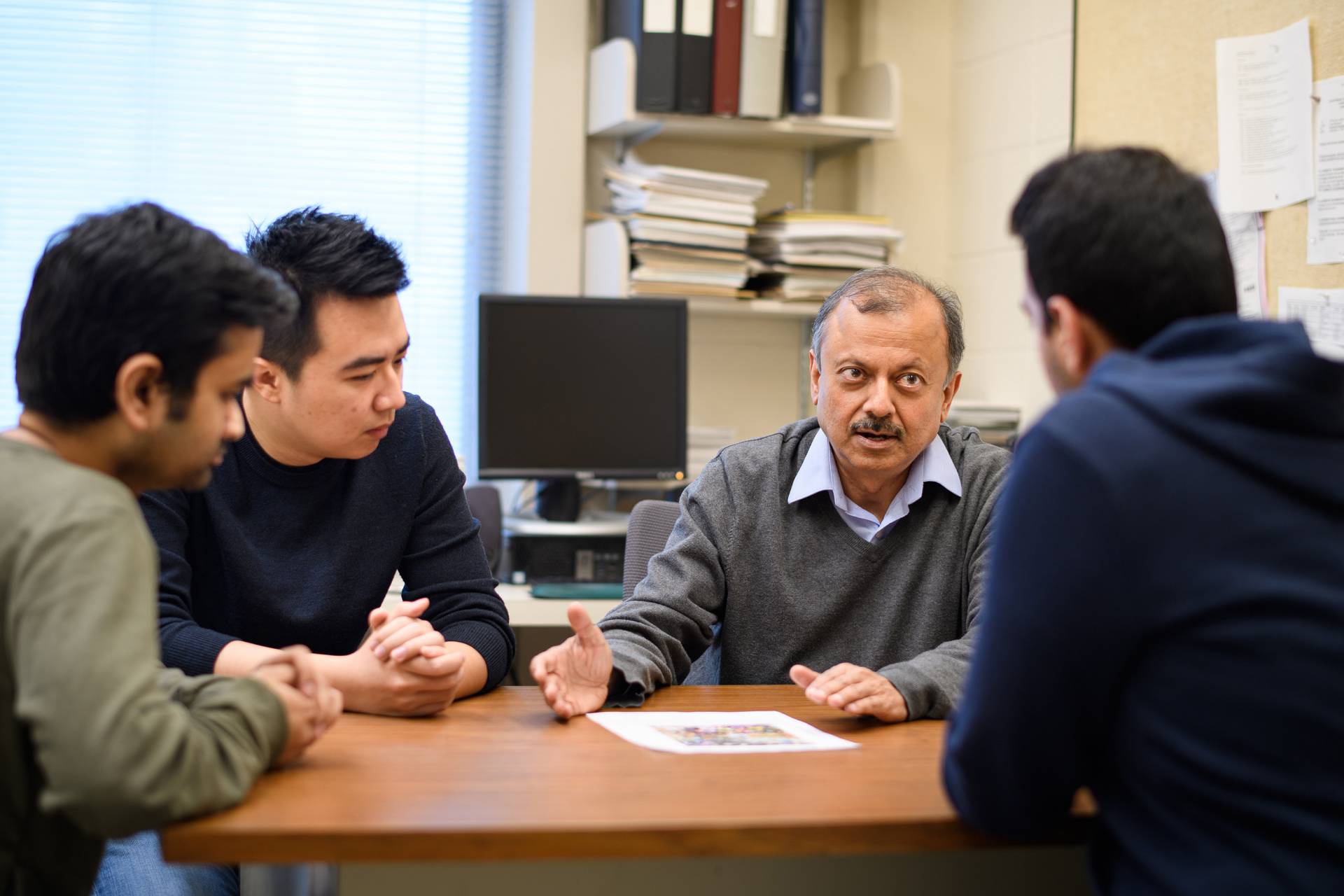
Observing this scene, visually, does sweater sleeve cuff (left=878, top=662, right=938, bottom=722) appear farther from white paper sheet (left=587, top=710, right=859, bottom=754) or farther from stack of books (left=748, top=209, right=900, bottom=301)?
stack of books (left=748, top=209, right=900, bottom=301)

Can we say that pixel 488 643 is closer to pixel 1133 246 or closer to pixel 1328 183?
pixel 1133 246

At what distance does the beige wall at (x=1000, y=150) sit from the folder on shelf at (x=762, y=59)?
0.63 meters

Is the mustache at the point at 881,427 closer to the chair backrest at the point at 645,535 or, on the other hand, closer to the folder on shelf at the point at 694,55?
the chair backrest at the point at 645,535

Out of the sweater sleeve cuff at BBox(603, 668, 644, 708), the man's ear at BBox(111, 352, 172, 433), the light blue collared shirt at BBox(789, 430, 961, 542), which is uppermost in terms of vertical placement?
the man's ear at BBox(111, 352, 172, 433)

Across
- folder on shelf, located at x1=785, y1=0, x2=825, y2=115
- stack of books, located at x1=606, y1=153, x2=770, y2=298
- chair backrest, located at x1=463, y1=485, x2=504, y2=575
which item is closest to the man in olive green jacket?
chair backrest, located at x1=463, y1=485, x2=504, y2=575

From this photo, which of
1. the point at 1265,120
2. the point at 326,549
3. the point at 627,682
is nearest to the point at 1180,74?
the point at 1265,120

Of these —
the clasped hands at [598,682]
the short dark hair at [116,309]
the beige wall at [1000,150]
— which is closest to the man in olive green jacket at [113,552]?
the short dark hair at [116,309]

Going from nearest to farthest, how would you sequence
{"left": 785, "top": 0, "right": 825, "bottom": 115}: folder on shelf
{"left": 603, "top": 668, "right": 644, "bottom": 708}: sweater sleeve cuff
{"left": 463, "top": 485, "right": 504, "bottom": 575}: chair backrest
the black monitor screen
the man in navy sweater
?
{"left": 603, "top": 668, "right": 644, "bottom": 708}: sweater sleeve cuff
the man in navy sweater
{"left": 463, "top": 485, "right": 504, "bottom": 575}: chair backrest
the black monitor screen
{"left": 785, "top": 0, "right": 825, "bottom": 115}: folder on shelf

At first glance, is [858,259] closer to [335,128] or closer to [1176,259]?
[335,128]

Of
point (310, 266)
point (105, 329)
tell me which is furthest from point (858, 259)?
point (105, 329)

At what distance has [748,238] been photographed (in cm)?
330

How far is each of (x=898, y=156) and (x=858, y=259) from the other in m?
0.46

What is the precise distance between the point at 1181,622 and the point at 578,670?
28.8 inches

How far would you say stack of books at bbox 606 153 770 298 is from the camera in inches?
121
